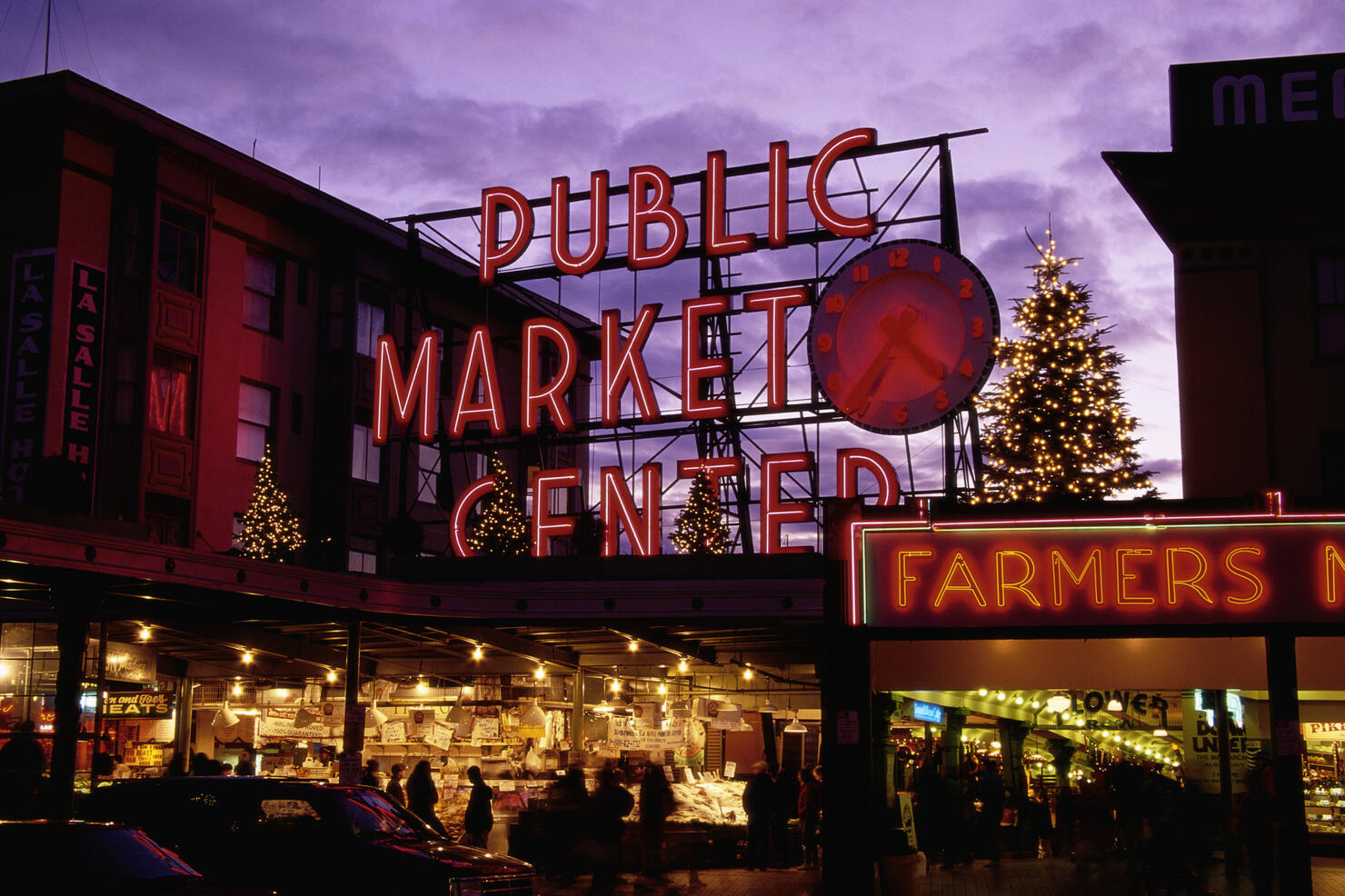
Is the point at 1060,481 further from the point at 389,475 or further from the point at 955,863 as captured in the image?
the point at 389,475

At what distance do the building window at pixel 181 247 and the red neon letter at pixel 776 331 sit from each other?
14558mm

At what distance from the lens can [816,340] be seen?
32125 mm

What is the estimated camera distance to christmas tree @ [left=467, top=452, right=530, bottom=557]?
123 feet

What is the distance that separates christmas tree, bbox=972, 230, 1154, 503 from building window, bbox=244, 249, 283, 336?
1991 centimetres

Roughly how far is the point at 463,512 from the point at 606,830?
13.8 m

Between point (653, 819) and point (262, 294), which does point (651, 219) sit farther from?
point (653, 819)

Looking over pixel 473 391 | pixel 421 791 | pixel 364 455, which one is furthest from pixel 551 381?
pixel 421 791

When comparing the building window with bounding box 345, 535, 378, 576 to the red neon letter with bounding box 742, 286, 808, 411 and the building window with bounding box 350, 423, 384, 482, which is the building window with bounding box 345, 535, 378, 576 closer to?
the building window with bounding box 350, 423, 384, 482

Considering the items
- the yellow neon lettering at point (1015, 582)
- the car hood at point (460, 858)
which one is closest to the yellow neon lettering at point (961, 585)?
Result: the yellow neon lettering at point (1015, 582)

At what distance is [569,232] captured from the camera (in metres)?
35.8

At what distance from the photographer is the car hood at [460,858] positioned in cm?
1446

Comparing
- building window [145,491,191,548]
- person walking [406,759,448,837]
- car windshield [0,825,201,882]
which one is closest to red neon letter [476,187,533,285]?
building window [145,491,191,548]

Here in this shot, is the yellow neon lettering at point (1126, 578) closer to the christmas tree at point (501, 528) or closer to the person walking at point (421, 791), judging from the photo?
the person walking at point (421, 791)

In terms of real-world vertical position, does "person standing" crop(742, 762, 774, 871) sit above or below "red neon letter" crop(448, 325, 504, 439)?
below
